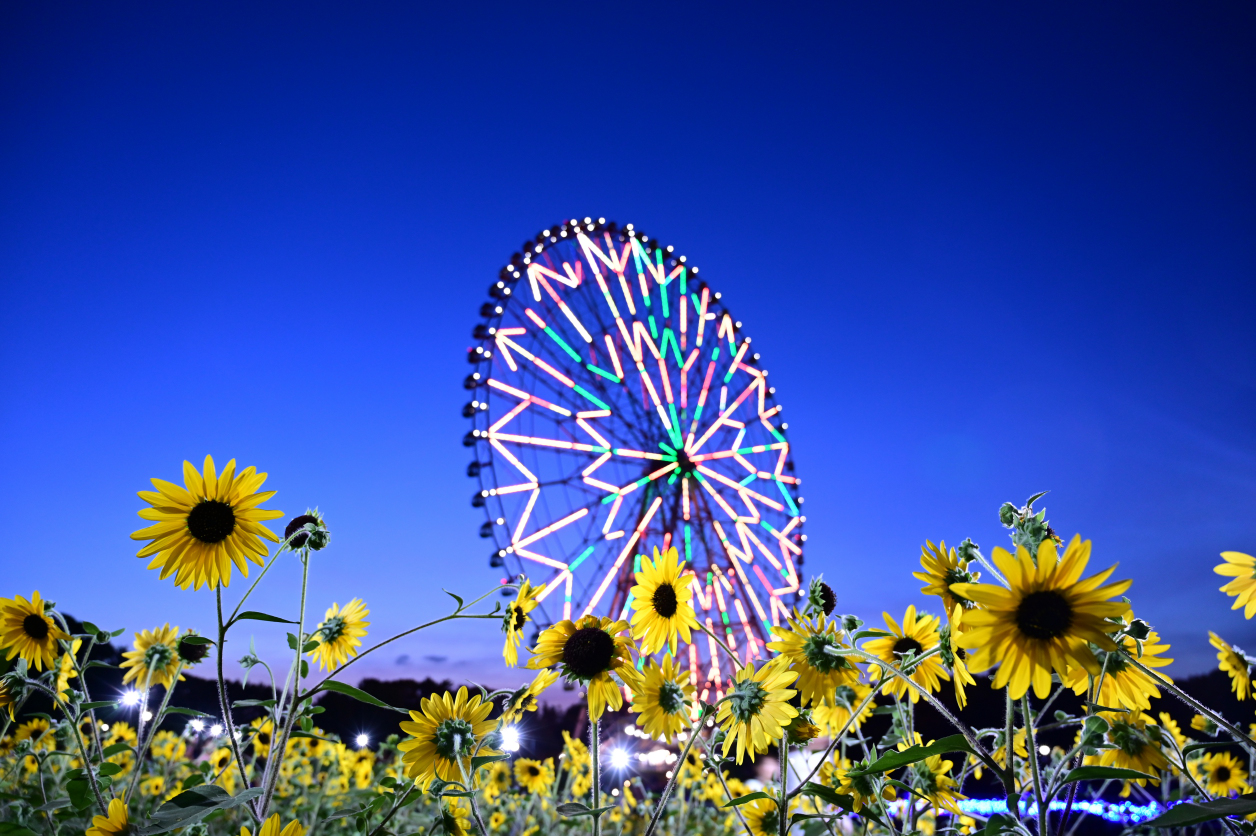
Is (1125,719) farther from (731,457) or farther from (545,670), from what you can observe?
(731,457)

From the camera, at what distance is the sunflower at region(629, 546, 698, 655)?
1582mm

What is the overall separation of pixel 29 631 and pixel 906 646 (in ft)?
7.11

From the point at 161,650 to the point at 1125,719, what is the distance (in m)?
2.45

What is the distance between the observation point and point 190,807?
1.02 m

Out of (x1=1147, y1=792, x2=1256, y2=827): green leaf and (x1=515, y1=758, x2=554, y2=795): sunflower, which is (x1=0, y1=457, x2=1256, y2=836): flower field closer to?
(x1=1147, y1=792, x2=1256, y2=827): green leaf

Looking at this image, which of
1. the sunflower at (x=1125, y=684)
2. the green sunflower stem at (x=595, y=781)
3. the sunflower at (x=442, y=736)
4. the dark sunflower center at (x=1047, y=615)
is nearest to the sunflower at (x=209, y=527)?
the sunflower at (x=442, y=736)

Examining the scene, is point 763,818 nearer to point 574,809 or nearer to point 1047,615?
point 574,809

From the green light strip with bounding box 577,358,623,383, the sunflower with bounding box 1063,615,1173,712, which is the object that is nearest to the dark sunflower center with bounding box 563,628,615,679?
the sunflower with bounding box 1063,615,1173,712

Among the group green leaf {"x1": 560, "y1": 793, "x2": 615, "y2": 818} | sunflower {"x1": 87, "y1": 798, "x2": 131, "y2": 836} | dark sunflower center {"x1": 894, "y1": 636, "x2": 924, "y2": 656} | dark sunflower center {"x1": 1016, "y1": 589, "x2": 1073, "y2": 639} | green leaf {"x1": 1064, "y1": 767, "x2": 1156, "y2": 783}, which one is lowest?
sunflower {"x1": 87, "y1": 798, "x2": 131, "y2": 836}

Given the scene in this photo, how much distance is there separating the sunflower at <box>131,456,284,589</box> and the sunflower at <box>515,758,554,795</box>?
10.5ft

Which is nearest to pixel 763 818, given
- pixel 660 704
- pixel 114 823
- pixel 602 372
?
pixel 660 704

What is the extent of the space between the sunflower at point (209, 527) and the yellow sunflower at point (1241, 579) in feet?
5.80

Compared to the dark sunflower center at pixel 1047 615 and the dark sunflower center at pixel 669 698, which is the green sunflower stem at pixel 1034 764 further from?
the dark sunflower center at pixel 669 698

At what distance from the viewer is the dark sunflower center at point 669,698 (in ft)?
4.90
